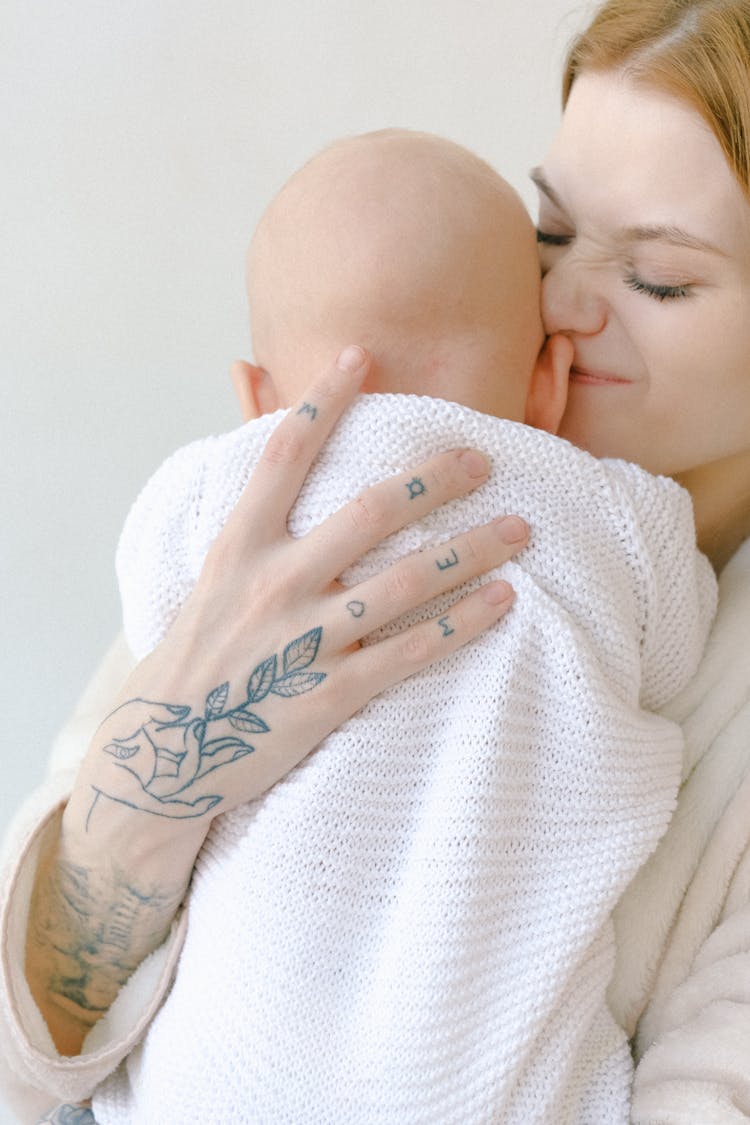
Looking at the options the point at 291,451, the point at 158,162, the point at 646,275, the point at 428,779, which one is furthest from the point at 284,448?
the point at 158,162

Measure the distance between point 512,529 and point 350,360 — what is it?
22cm

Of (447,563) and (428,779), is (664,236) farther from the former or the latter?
(428,779)

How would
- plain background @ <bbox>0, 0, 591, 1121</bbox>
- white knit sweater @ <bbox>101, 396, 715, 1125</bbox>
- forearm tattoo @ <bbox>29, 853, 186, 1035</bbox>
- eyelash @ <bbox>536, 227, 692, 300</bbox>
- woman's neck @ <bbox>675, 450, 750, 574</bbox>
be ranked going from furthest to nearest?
plain background @ <bbox>0, 0, 591, 1121</bbox>
woman's neck @ <bbox>675, 450, 750, 574</bbox>
eyelash @ <bbox>536, 227, 692, 300</bbox>
forearm tattoo @ <bbox>29, 853, 186, 1035</bbox>
white knit sweater @ <bbox>101, 396, 715, 1125</bbox>

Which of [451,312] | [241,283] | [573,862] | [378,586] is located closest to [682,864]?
[573,862]

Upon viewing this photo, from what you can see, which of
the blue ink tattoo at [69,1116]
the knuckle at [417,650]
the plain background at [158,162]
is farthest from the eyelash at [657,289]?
the blue ink tattoo at [69,1116]

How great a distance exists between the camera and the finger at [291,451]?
1.03 meters

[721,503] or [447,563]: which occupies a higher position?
[447,563]

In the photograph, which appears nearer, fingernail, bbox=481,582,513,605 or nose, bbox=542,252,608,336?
fingernail, bbox=481,582,513,605

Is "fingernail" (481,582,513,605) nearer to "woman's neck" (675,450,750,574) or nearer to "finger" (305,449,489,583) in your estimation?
"finger" (305,449,489,583)

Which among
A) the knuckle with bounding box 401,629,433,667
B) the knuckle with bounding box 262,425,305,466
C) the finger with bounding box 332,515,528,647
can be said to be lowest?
the knuckle with bounding box 401,629,433,667

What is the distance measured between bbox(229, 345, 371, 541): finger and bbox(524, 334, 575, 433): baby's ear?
270 millimetres

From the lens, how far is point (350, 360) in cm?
106

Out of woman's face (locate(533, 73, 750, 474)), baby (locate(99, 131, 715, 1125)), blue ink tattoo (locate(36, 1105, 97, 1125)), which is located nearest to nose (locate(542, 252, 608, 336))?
woman's face (locate(533, 73, 750, 474))

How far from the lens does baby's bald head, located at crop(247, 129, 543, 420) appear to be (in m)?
1.10
